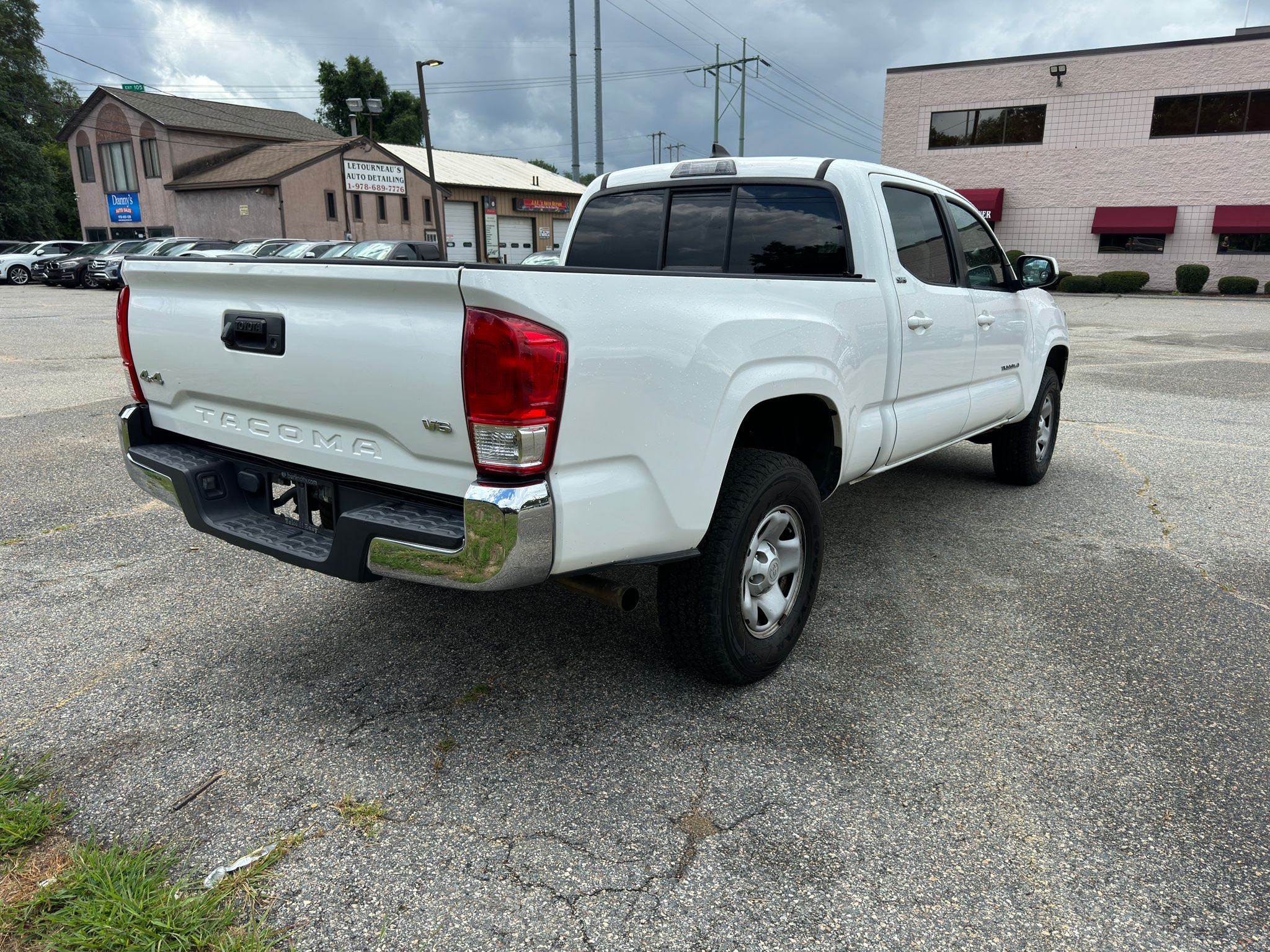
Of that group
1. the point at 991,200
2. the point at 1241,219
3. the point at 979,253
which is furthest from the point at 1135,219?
the point at 979,253

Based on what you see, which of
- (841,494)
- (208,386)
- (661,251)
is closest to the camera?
(208,386)

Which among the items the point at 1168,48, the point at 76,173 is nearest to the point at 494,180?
the point at 76,173

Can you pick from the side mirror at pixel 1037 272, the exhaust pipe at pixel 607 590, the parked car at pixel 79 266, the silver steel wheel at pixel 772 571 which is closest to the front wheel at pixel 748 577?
the silver steel wheel at pixel 772 571

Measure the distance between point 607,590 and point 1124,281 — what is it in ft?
111

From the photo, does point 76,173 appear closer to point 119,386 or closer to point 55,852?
point 119,386

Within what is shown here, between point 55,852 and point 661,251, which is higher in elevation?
point 661,251

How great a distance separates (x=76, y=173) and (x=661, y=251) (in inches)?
2060

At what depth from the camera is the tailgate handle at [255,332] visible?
273 centimetres

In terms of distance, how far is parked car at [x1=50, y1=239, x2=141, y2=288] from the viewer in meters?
29.6

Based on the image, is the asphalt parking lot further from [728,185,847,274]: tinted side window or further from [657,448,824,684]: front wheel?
[728,185,847,274]: tinted side window

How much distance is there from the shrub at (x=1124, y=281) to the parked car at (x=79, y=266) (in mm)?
33624

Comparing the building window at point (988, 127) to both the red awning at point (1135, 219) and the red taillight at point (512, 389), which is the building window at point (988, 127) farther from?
the red taillight at point (512, 389)

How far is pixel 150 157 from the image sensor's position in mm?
→ 41938

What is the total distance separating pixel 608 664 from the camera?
3.44 meters
